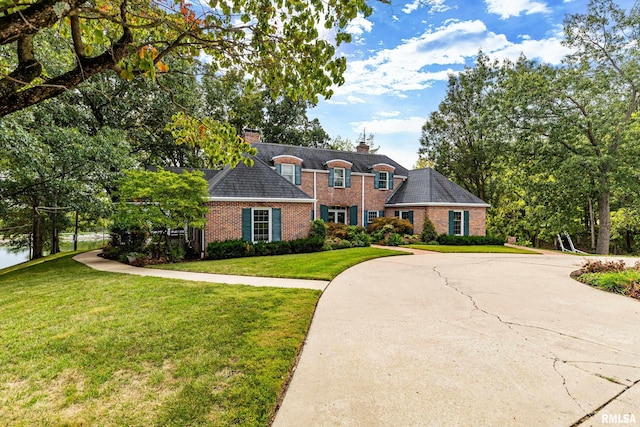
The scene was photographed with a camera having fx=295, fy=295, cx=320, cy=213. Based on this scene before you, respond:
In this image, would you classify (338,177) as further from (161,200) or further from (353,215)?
(161,200)

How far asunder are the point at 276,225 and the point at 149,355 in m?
11.3

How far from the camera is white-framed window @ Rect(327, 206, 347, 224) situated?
21750 mm

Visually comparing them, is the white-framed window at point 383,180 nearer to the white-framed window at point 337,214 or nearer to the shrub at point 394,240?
the white-framed window at point 337,214

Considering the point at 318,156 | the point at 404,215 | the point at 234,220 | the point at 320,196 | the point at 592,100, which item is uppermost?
the point at 592,100

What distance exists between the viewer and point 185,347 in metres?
3.96

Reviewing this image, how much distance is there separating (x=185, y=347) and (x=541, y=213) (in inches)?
1007

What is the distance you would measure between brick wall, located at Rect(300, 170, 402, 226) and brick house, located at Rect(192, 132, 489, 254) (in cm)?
7

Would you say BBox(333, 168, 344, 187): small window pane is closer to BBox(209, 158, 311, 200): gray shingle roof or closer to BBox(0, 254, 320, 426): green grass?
BBox(209, 158, 311, 200): gray shingle roof

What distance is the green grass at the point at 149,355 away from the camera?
2.69 m

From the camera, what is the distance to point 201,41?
3490 millimetres

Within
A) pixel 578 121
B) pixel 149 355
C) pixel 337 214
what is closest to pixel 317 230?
pixel 337 214

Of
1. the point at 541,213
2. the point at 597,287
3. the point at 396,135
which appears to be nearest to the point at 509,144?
the point at 541,213

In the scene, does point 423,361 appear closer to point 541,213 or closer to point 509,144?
point 509,144

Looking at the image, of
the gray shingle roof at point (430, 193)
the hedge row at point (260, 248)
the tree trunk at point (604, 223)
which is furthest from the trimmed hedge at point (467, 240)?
the hedge row at point (260, 248)
